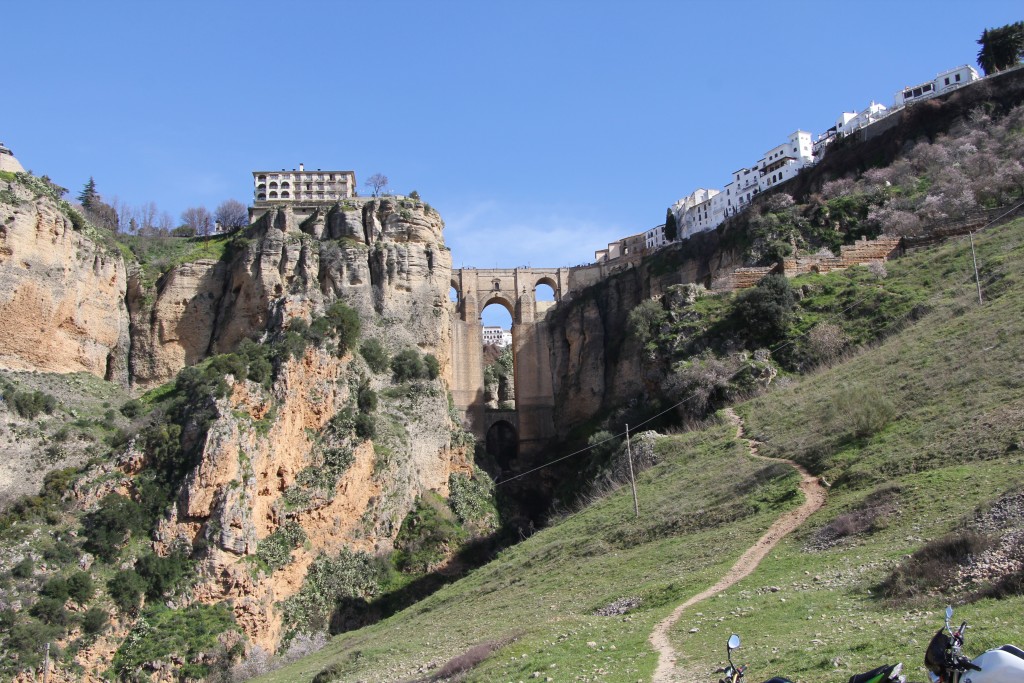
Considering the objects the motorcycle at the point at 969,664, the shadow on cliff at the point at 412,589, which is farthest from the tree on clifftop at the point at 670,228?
the motorcycle at the point at 969,664

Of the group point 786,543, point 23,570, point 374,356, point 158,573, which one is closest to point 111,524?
point 158,573

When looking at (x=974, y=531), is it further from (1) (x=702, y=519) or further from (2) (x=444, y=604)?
(2) (x=444, y=604)

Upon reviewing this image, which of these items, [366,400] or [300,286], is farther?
[300,286]

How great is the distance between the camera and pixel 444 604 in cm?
3175

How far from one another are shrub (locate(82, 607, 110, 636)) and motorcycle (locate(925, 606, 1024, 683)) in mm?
33967

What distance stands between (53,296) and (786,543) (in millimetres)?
41095

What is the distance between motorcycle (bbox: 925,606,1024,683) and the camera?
22.8 ft

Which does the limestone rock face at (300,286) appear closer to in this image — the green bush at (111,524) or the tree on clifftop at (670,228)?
the green bush at (111,524)

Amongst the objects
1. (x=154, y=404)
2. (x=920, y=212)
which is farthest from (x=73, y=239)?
(x=920, y=212)

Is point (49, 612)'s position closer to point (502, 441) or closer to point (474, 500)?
point (474, 500)

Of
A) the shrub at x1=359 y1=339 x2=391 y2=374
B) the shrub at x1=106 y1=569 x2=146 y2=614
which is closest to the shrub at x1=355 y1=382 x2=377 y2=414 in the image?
the shrub at x1=359 y1=339 x2=391 y2=374

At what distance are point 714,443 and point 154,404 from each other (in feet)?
93.5

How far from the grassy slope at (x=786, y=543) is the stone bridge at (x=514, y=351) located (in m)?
24.1

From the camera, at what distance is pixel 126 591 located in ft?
120
